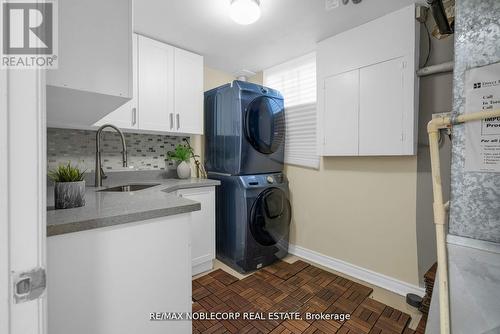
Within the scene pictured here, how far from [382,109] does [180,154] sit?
79.1 inches

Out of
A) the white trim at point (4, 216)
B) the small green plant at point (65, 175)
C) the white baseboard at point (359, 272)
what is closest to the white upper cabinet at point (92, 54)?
the small green plant at point (65, 175)

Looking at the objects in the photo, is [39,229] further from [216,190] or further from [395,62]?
[395,62]

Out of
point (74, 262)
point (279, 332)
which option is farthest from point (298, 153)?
point (74, 262)

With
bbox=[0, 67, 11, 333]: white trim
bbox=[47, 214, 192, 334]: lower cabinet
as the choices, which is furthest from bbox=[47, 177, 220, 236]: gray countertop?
bbox=[0, 67, 11, 333]: white trim

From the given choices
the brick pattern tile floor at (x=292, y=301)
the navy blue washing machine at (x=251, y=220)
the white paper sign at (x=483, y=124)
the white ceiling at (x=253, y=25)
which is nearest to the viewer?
the white paper sign at (x=483, y=124)

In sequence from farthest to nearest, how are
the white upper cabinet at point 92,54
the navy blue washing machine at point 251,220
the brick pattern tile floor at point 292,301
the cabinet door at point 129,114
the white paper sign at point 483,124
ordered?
the navy blue washing machine at point 251,220 < the cabinet door at point 129,114 < the brick pattern tile floor at point 292,301 < the white upper cabinet at point 92,54 < the white paper sign at point 483,124

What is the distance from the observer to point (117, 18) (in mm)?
964

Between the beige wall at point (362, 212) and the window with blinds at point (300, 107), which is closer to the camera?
the beige wall at point (362, 212)

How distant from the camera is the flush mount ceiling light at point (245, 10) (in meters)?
1.60

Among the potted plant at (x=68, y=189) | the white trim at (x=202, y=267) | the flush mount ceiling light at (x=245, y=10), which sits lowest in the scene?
the white trim at (x=202, y=267)

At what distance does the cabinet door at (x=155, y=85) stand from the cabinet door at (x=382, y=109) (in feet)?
5.99

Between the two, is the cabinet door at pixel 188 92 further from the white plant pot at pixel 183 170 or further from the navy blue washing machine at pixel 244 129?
the white plant pot at pixel 183 170

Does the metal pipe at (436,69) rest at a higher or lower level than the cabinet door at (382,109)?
higher

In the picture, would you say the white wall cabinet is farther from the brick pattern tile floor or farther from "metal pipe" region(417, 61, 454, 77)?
"metal pipe" region(417, 61, 454, 77)
